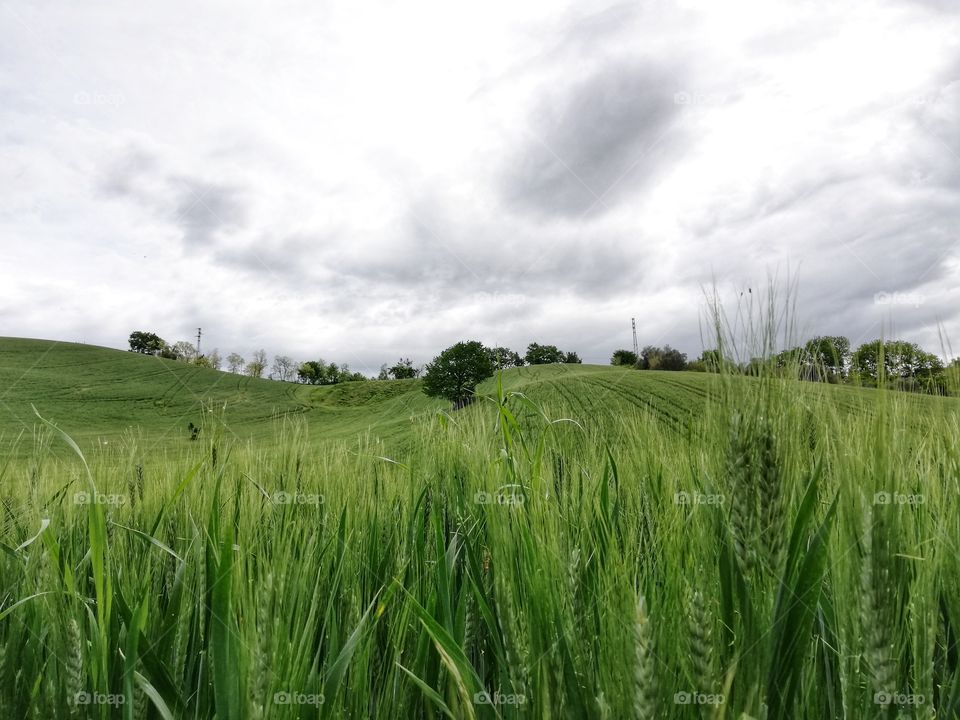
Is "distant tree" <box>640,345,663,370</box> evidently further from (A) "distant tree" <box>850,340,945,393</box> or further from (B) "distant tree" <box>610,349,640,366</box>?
(A) "distant tree" <box>850,340,945,393</box>

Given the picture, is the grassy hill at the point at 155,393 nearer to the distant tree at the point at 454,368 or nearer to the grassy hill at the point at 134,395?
the grassy hill at the point at 134,395

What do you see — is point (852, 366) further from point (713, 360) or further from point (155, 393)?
point (155, 393)

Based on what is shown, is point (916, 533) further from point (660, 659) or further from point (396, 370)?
point (396, 370)

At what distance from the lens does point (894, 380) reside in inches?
55.9

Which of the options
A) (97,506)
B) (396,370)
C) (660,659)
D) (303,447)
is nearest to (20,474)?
(303,447)

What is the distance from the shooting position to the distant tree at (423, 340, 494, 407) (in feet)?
152

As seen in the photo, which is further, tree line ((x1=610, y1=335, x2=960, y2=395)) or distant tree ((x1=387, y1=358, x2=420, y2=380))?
distant tree ((x1=387, y1=358, x2=420, y2=380))

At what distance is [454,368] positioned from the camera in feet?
157

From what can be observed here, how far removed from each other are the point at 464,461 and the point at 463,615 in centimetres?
111

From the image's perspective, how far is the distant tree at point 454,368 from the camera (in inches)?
1820

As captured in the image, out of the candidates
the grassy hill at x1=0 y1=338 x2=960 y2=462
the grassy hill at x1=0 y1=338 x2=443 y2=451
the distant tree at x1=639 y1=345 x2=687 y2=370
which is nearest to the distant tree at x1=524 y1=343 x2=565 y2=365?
the grassy hill at x1=0 y1=338 x2=960 y2=462

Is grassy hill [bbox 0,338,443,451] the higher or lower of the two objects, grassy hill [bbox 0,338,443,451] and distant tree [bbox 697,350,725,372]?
the higher

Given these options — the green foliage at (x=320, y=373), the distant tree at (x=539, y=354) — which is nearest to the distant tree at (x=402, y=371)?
the green foliage at (x=320, y=373)

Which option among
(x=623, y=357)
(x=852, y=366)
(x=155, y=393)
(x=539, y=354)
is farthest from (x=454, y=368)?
(x=623, y=357)
